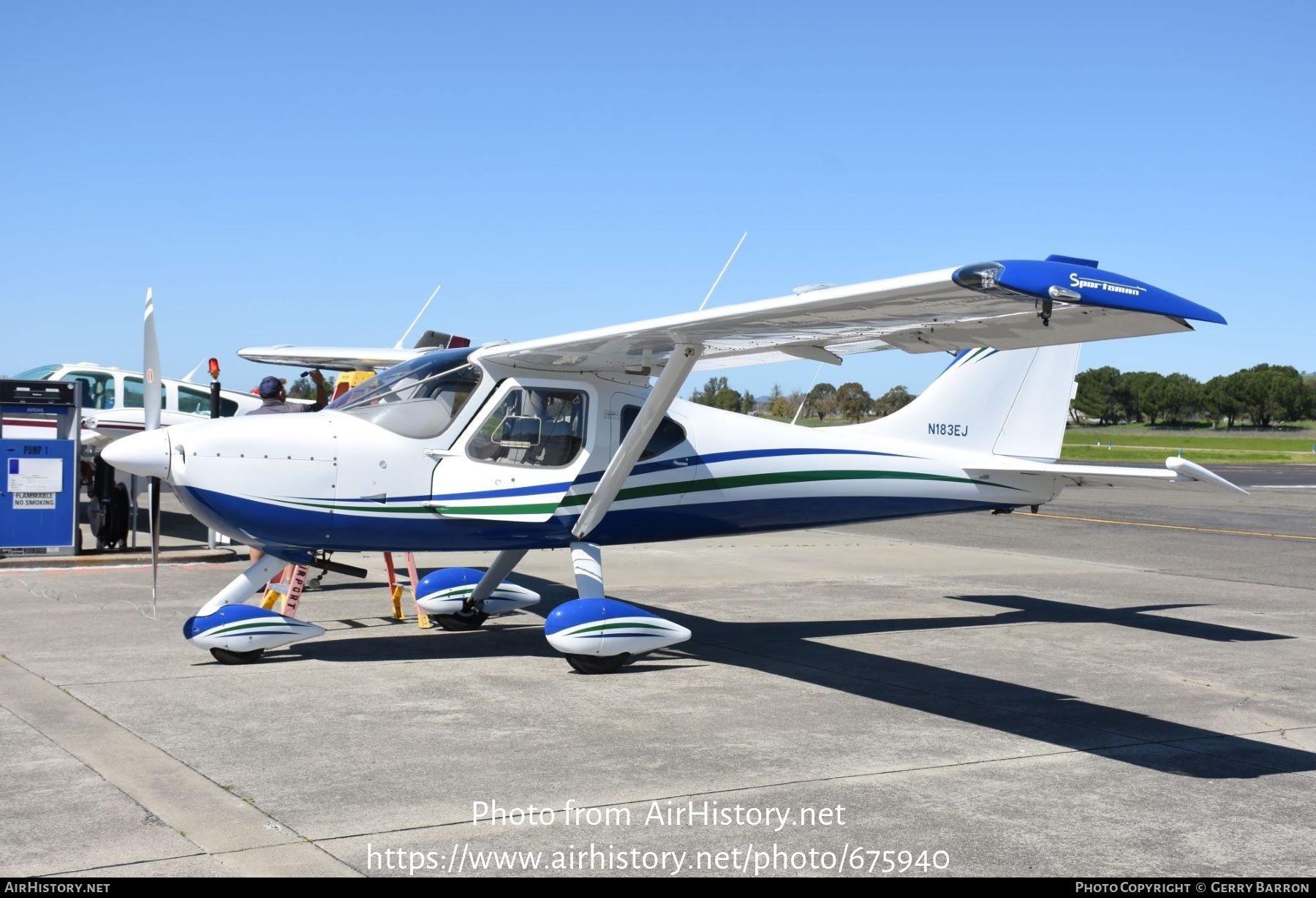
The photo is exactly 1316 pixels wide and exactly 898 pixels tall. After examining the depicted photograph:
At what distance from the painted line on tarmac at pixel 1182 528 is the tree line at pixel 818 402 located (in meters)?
4.14

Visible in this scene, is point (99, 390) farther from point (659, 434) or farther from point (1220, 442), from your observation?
point (1220, 442)

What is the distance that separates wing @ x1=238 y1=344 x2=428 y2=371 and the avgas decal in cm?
859

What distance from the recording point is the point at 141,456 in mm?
7785

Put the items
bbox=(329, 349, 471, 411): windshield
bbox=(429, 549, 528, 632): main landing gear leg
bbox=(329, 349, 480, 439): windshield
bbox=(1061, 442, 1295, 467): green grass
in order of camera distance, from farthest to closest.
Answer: bbox=(1061, 442, 1295, 467): green grass → bbox=(429, 549, 528, 632): main landing gear leg → bbox=(329, 349, 471, 411): windshield → bbox=(329, 349, 480, 439): windshield

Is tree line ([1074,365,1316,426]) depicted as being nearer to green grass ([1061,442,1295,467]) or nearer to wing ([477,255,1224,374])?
green grass ([1061,442,1295,467])

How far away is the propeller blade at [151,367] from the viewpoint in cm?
889

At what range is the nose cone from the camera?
25.4 ft

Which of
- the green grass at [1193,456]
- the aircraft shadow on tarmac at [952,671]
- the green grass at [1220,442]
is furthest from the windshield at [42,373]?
the green grass at [1220,442]

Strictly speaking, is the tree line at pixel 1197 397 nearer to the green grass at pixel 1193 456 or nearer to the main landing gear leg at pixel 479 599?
the green grass at pixel 1193 456

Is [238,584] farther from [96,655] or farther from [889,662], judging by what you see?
[889,662]

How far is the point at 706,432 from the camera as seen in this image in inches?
384

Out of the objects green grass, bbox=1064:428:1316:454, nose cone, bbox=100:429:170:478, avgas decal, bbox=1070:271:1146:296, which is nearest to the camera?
avgas decal, bbox=1070:271:1146:296

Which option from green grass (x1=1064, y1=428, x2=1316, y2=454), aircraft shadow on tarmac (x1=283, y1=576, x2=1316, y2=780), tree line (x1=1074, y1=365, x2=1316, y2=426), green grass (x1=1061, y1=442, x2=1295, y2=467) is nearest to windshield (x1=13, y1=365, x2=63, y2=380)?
aircraft shadow on tarmac (x1=283, y1=576, x2=1316, y2=780)
